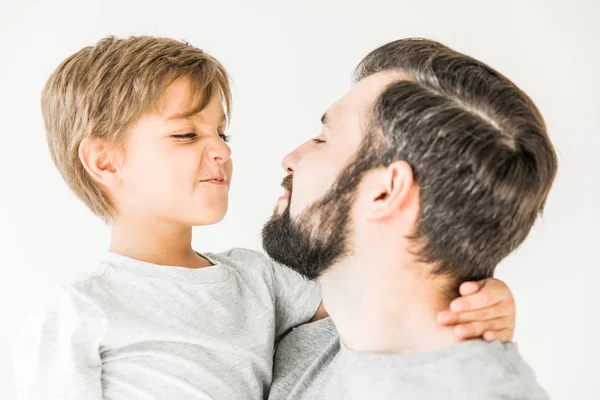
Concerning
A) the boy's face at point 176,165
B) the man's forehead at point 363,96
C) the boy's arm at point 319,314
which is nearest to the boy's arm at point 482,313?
the man's forehead at point 363,96

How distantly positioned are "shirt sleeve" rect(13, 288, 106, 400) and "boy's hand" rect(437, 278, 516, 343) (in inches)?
25.7

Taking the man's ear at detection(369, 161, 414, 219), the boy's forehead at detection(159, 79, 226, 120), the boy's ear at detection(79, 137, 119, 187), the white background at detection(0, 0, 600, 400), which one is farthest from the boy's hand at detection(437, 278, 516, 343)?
the white background at detection(0, 0, 600, 400)

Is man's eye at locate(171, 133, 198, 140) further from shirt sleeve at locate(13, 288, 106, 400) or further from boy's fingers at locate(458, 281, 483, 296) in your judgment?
boy's fingers at locate(458, 281, 483, 296)

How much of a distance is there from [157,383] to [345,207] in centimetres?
51

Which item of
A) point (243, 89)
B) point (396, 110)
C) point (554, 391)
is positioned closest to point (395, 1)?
point (243, 89)

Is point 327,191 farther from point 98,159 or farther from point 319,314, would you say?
point 98,159

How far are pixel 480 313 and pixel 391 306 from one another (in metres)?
0.16

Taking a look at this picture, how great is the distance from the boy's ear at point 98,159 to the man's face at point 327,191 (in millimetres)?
406

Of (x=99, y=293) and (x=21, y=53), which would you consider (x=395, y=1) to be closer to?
(x=21, y=53)

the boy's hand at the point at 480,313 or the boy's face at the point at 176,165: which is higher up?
the boy's face at the point at 176,165

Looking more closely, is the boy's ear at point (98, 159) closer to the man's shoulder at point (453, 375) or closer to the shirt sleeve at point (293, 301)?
the shirt sleeve at point (293, 301)

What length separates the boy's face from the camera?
156 centimetres

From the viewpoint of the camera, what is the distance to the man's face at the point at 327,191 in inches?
53.7

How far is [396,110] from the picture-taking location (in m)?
1.31
